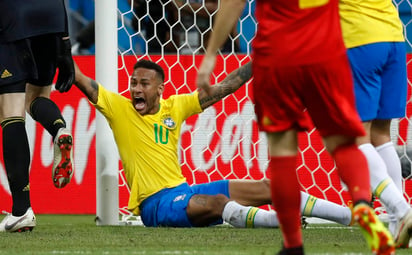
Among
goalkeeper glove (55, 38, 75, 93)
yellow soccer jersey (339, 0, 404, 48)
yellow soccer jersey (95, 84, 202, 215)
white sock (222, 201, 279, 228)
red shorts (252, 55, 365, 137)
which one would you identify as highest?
yellow soccer jersey (339, 0, 404, 48)

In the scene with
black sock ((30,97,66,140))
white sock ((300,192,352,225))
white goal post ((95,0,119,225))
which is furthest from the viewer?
white goal post ((95,0,119,225))

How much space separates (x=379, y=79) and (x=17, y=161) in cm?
182

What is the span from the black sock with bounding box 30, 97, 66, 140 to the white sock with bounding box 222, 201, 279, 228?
95 centimetres

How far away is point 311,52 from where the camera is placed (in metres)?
2.94

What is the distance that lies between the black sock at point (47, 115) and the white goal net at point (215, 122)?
1.34 meters

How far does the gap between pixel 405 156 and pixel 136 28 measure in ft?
6.66

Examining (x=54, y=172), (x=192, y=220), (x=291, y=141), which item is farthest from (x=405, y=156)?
(x=291, y=141)

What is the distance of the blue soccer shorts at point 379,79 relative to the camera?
12.9 ft

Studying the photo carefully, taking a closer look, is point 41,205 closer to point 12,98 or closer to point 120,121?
point 120,121

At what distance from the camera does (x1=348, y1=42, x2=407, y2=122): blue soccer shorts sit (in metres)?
3.94

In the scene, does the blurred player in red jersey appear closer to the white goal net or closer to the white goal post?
the white goal post

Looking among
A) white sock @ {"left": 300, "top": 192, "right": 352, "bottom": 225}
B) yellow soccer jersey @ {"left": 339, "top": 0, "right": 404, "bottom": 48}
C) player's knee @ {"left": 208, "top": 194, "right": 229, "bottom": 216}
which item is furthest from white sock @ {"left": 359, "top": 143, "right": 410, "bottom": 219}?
player's knee @ {"left": 208, "top": 194, "right": 229, "bottom": 216}

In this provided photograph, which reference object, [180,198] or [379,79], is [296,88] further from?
[180,198]

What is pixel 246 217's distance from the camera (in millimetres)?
4855
